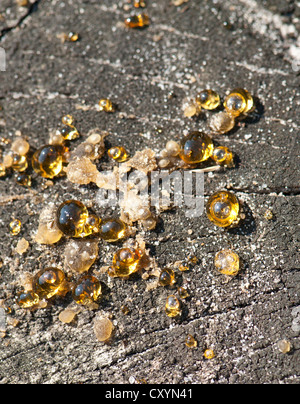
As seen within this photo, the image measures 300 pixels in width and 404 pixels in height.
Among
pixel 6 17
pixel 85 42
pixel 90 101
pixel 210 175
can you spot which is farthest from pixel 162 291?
pixel 6 17

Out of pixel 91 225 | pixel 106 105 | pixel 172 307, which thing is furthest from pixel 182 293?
pixel 106 105

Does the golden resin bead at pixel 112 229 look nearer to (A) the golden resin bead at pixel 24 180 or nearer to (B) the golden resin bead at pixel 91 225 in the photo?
(B) the golden resin bead at pixel 91 225

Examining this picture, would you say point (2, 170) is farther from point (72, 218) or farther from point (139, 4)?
point (139, 4)

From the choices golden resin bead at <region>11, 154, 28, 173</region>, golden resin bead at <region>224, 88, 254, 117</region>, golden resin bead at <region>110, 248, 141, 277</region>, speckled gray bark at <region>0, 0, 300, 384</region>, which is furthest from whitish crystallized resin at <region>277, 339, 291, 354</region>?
golden resin bead at <region>11, 154, 28, 173</region>

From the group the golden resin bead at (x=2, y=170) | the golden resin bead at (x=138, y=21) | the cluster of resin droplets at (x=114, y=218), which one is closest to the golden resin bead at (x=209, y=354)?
the cluster of resin droplets at (x=114, y=218)

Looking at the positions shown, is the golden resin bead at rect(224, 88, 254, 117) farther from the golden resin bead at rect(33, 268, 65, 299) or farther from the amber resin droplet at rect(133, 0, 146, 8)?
the golden resin bead at rect(33, 268, 65, 299)
